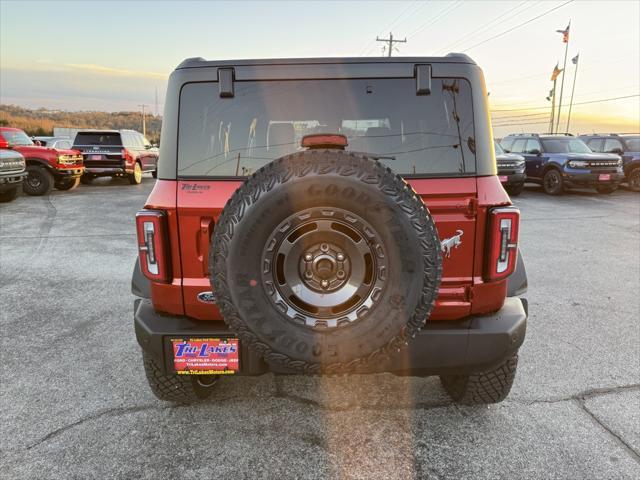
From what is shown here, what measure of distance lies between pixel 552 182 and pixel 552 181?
0.12 feet

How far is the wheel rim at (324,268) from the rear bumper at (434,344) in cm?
38

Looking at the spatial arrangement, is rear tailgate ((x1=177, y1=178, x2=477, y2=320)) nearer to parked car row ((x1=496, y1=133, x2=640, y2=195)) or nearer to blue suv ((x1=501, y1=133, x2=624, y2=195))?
parked car row ((x1=496, y1=133, x2=640, y2=195))

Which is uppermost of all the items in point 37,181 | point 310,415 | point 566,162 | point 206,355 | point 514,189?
point 566,162

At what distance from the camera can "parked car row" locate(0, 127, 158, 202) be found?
1129 cm

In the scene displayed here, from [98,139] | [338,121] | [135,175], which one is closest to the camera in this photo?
[338,121]

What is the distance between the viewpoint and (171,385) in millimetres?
2703

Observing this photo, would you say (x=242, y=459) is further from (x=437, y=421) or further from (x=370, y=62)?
(x=370, y=62)

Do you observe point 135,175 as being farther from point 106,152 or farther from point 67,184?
point 67,184

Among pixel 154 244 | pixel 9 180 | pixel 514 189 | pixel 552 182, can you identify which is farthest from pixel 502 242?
pixel 552 182

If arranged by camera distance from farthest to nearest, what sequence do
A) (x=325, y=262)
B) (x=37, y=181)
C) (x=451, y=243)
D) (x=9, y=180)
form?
(x=37, y=181) → (x=9, y=180) → (x=451, y=243) → (x=325, y=262)

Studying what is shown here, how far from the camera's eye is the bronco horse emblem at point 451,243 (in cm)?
222

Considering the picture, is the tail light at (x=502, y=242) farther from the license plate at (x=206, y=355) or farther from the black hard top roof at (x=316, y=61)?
the license plate at (x=206, y=355)

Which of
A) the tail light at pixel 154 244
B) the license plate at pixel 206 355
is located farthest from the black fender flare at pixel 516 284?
the tail light at pixel 154 244

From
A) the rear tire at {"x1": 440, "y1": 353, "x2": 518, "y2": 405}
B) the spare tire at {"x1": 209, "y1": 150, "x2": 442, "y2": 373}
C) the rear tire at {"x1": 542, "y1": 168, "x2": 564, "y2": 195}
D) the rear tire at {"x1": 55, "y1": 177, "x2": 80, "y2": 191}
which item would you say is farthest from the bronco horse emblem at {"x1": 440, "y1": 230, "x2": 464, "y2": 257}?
the rear tire at {"x1": 55, "y1": 177, "x2": 80, "y2": 191}
